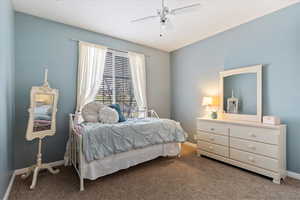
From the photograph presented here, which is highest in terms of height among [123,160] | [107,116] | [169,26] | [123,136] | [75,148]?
[169,26]

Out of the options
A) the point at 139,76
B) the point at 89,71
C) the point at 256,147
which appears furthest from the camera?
the point at 139,76

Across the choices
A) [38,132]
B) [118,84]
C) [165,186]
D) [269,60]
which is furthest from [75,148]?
[269,60]

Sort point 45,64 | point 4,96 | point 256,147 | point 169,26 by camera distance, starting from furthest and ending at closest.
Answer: point 169,26
point 45,64
point 256,147
point 4,96

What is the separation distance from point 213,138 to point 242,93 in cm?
102

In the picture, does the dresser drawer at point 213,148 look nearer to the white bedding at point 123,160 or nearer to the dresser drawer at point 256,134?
the dresser drawer at point 256,134

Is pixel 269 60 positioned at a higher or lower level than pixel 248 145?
higher

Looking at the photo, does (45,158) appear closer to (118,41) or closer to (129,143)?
(129,143)

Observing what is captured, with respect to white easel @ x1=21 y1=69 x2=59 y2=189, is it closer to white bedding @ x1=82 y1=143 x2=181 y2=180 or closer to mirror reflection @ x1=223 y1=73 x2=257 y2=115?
white bedding @ x1=82 y1=143 x2=181 y2=180

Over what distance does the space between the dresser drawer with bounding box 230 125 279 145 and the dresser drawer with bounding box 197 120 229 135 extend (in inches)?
4.8

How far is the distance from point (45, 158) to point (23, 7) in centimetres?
251

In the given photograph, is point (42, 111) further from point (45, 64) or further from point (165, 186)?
point (165, 186)

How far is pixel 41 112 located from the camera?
216 centimetres

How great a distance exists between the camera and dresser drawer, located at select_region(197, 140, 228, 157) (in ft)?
8.67

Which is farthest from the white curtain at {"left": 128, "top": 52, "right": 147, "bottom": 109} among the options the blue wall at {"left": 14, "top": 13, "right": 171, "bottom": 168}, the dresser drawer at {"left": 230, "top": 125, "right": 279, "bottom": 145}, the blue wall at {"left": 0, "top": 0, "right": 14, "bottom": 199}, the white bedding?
the blue wall at {"left": 0, "top": 0, "right": 14, "bottom": 199}
